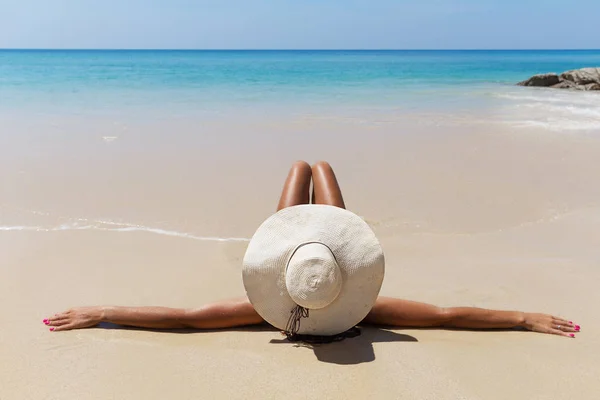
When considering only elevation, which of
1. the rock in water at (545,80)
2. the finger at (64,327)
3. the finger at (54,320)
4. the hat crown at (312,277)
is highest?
the hat crown at (312,277)

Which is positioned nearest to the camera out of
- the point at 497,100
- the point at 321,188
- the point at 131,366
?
the point at 131,366

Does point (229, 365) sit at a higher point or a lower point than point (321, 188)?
lower

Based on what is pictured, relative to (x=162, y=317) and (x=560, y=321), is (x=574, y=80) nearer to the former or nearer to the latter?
(x=560, y=321)

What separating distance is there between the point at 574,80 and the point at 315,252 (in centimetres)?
2445

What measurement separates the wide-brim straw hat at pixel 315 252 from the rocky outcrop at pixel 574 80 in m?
23.1

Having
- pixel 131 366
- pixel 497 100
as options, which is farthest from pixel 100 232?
pixel 497 100

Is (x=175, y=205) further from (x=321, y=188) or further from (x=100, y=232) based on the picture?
(x=321, y=188)

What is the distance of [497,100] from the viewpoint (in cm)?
1783

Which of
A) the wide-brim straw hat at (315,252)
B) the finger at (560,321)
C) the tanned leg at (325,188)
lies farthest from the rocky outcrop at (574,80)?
the wide-brim straw hat at (315,252)

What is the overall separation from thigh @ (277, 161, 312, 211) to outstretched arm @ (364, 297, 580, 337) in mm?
1012

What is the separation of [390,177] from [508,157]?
227cm

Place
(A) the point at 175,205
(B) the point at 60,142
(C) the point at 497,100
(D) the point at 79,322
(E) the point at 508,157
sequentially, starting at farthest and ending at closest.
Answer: (C) the point at 497,100
(B) the point at 60,142
(E) the point at 508,157
(A) the point at 175,205
(D) the point at 79,322

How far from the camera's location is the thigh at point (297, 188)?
399 centimetres

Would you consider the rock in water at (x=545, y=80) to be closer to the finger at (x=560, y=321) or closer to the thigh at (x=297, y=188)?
the thigh at (x=297, y=188)
